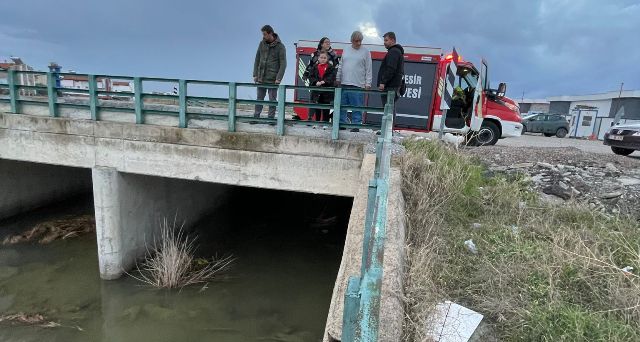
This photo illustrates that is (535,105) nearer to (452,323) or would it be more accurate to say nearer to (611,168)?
(611,168)

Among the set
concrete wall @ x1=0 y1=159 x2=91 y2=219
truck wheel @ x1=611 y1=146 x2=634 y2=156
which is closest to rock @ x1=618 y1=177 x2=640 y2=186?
truck wheel @ x1=611 y1=146 x2=634 y2=156

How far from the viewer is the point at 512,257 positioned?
326 cm

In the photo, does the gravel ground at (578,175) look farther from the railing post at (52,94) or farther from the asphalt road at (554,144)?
the railing post at (52,94)

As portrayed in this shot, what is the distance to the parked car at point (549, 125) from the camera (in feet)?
78.3

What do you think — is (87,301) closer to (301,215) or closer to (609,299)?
(301,215)

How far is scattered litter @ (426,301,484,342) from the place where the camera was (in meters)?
2.26

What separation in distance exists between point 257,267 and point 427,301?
→ 5.72m

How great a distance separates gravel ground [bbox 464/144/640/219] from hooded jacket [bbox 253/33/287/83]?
4.24 metres

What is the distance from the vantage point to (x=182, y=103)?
6.45 m

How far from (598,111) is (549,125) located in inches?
388

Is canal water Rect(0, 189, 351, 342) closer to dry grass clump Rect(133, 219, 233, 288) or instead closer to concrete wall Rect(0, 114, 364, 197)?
dry grass clump Rect(133, 219, 233, 288)

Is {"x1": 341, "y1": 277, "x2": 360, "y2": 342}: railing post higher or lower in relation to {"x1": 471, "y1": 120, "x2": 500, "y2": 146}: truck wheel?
lower

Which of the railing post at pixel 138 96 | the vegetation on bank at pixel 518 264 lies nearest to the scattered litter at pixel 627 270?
the vegetation on bank at pixel 518 264

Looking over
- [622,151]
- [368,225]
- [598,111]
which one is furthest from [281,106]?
[598,111]
